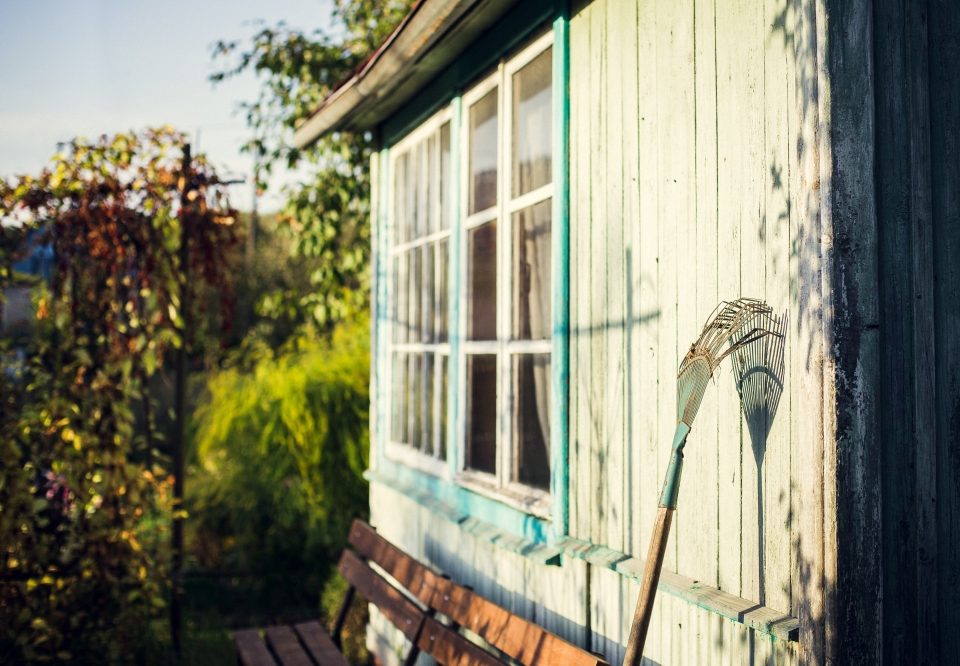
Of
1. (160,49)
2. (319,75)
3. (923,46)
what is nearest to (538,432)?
(923,46)

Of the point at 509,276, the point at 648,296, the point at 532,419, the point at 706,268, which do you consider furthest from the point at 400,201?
the point at 706,268

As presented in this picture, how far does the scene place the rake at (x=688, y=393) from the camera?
2348 millimetres

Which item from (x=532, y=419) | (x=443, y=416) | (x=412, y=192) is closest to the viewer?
(x=532, y=419)

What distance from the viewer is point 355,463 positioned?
7.58m

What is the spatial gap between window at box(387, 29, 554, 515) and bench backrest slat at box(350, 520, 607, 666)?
45 cm

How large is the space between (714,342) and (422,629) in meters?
2.20

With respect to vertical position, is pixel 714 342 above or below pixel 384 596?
above

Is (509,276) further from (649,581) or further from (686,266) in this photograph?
(649,581)

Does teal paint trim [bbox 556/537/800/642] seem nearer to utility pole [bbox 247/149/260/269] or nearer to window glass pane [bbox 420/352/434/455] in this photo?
window glass pane [bbox 420/352/434/455]

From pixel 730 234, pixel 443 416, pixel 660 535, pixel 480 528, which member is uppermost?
pixel 730 234

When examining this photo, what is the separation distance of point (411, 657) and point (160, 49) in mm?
7280

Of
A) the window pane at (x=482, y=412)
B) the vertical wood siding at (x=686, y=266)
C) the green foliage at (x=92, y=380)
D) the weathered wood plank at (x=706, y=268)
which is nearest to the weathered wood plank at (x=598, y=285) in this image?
the vertical wood siding at (x=686, y=266)

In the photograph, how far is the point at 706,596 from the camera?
2.54 meters

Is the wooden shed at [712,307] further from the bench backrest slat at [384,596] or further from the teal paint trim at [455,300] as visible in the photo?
the bench backrest slat at [384,596]
